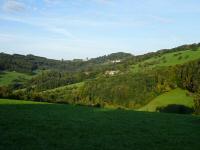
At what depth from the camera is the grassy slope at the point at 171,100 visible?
10246 centimetres

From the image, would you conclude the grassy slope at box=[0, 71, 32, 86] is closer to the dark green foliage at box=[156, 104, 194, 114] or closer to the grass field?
the dark green foliage at box=[156, 104, 194, 114]

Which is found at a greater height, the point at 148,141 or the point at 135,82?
the point at 135,82

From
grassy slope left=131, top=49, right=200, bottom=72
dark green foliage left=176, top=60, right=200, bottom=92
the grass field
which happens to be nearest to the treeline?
dark green foliage left=176, top=60, right=200, bottom=92

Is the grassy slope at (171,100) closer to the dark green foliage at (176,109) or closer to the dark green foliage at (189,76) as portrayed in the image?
the dark green foliage at (176,109)

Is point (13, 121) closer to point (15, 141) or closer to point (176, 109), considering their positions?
point (15, 141)

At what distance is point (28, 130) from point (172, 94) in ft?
305

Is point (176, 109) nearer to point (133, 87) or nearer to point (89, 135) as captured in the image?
point (133, 87)

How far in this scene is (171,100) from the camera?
345 feet

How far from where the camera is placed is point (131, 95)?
422 feet

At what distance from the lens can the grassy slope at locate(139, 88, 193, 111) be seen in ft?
336

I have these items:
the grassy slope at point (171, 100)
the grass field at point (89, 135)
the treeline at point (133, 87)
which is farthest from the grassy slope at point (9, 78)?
the grass field at point (89, 135)

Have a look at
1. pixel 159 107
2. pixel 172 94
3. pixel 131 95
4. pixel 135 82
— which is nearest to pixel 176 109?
pixel 159 107

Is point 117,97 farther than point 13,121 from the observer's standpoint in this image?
Yes

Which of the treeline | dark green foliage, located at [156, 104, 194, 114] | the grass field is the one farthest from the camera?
the treeline
